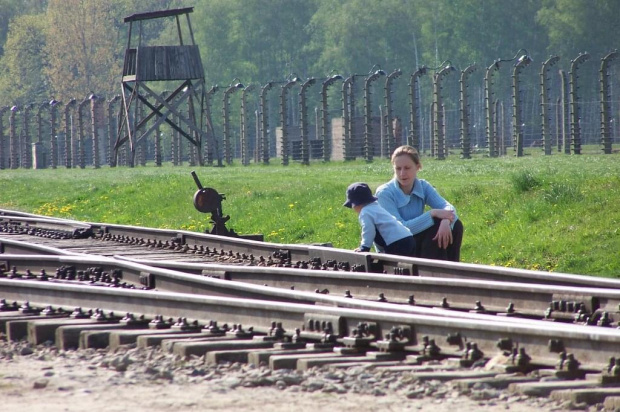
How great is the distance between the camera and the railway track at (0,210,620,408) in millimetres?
5715

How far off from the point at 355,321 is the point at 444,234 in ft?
11.7

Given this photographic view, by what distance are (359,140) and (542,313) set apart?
44.6 meters

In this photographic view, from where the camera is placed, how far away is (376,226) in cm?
987

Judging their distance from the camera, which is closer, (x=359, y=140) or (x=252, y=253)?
(x=252, y=253)

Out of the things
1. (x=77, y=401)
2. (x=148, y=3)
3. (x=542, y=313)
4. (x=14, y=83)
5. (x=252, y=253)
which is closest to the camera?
(x=77, y=401)

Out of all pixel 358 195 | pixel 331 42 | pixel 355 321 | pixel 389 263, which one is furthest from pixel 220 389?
pixel 331 42

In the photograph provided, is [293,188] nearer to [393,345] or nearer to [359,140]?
[393,345]

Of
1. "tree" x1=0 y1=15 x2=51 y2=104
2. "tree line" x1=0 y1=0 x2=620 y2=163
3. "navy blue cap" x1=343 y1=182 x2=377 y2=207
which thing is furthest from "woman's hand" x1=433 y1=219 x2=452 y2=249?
"tree" x1=0 y1=15 x2=51 y2=104

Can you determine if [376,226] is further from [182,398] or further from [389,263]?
[182,398]

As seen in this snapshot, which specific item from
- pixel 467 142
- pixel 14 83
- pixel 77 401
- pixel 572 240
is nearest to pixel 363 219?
pixel 77 401

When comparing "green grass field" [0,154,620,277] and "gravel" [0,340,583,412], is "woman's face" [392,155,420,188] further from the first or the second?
"green grass field" [0,154,620,277]

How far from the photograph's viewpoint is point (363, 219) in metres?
9.58

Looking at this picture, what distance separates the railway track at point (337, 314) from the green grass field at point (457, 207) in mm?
4131

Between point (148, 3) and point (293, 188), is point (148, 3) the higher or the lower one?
the higher one
